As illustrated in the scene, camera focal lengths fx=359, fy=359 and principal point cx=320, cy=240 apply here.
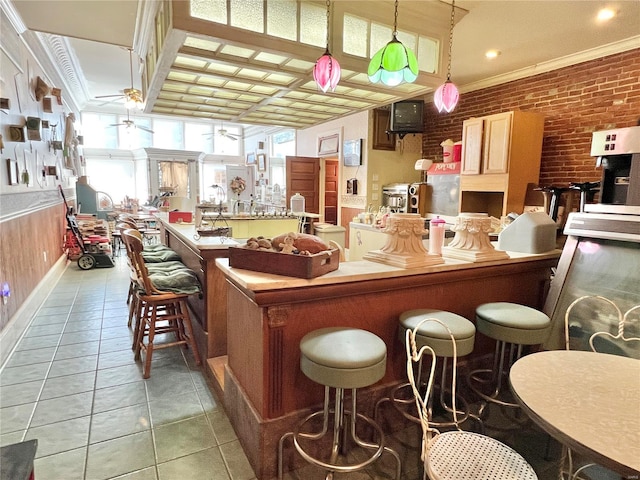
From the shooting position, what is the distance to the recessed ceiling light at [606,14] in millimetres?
3373

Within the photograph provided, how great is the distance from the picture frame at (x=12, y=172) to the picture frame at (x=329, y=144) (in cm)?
542

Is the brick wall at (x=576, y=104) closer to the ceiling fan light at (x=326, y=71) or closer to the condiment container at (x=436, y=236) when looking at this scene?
the condiment container at (x=436, y=236)

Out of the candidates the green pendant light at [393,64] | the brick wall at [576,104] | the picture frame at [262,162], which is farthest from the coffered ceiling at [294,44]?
the picture frame at [262,162]

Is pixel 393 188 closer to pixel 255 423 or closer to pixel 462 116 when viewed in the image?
pixel 462 116

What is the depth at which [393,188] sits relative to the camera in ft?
21.7

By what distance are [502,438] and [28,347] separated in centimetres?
362

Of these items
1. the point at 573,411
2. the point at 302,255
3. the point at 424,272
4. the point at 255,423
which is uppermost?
the point at 302,255

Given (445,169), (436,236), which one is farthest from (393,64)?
(445,169)

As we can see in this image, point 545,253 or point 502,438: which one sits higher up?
point 545,253

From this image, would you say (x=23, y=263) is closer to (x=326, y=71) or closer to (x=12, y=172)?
(x=12, y=172)

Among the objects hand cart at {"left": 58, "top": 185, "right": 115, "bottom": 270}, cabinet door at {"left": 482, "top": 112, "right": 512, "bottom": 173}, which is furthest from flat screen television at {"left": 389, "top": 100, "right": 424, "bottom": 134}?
hand cart at {"left": 58, "top": 185, "right": 115, "bottom": 270}

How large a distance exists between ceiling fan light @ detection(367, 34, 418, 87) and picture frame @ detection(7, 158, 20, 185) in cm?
324

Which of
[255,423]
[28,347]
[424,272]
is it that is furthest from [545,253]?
[28,347]

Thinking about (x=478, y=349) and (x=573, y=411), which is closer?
(x=573, y=411)
